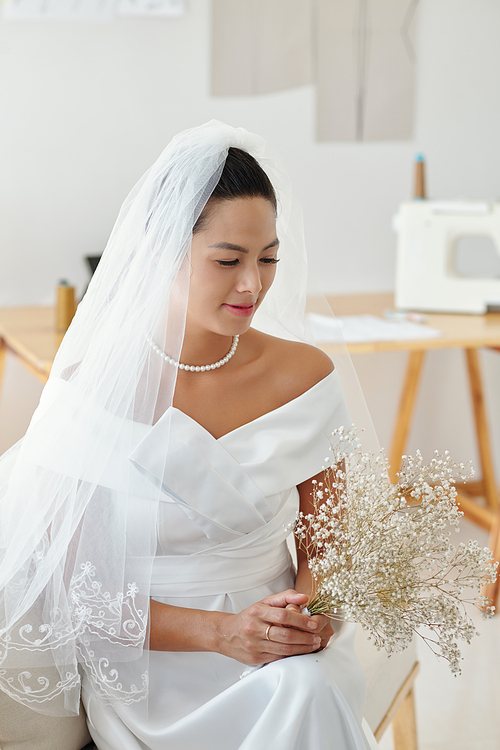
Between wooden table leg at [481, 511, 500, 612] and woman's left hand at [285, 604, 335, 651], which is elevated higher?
woman's left hand at [285, 604, 335, 651]

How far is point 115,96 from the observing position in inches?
105

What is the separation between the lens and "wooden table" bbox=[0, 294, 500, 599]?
2.22 meters

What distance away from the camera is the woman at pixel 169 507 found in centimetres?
114

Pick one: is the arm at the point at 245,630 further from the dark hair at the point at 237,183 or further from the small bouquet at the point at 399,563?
the dark hair at the point at 237,183

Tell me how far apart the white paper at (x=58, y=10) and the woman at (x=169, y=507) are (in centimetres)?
155

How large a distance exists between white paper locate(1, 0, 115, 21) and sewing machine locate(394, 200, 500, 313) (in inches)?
48.0

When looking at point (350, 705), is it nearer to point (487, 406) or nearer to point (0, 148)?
point (0, 148)

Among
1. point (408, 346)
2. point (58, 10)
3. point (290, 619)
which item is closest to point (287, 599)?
point (290, 619)

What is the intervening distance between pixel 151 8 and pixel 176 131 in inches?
16.0

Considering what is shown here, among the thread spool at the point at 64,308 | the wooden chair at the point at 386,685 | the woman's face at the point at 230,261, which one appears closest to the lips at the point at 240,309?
the woman's face at the point at 230,261

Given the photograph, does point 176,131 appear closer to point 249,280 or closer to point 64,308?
point 64,308

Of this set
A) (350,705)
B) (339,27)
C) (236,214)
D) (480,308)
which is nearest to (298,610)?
(350,705)

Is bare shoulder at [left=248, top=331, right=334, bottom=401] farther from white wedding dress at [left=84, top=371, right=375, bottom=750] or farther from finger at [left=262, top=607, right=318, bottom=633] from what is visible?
finger at [left=262, top=607, right=318, bottom=633]

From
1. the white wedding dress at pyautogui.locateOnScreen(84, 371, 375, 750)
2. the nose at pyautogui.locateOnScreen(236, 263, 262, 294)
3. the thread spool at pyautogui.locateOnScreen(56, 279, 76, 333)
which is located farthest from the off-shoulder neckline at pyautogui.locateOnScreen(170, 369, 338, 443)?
the thread spool at pyautogui.locateOnScreen(56, 279, 76, 333)
